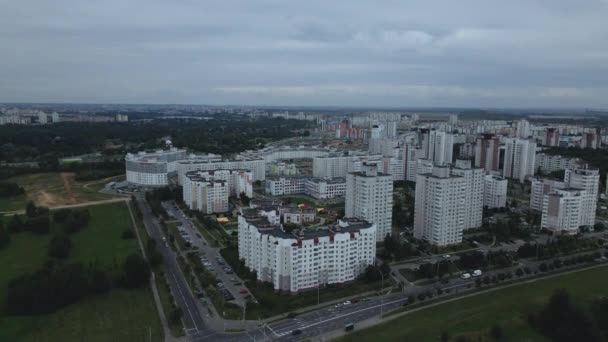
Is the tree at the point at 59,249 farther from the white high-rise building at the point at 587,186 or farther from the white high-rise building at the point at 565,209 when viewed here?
the white high-rise building at the point at 587,186

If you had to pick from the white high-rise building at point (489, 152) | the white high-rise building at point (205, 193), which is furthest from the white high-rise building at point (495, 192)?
the white high-rise building at point (205, 193)

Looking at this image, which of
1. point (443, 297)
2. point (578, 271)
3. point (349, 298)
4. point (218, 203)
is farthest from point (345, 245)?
point (218, 203)

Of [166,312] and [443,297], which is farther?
[443,297]

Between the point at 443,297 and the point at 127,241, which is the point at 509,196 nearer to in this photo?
the point at 443,297

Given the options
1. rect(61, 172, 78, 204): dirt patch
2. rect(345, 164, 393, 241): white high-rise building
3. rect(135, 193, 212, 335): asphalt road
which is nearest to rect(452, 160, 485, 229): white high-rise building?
rect(345, 164, 393, 241): white high-rise building

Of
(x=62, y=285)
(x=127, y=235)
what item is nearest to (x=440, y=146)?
(x=127, y=235)

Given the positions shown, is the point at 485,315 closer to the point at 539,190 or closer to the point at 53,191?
the point at 539,190
